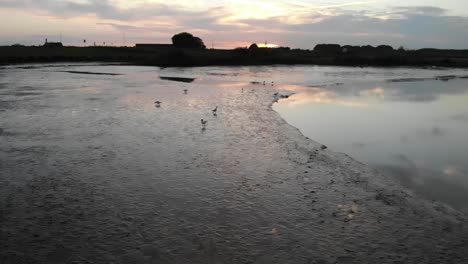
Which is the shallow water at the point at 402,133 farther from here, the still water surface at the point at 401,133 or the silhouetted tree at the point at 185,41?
the silhouetted tree at the point at 185,41

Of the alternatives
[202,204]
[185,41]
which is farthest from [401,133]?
[185,41]

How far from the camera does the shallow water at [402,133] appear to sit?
9.79m

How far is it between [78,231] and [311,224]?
3737 millimetres

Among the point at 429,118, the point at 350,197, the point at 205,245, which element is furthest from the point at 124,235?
the point at 429,118

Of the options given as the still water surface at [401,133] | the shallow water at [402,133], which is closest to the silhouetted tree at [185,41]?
the still water surface at [401,133]

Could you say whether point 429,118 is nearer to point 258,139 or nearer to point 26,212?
point 258,139

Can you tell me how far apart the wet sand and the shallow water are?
846mm

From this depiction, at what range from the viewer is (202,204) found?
7.82 meters

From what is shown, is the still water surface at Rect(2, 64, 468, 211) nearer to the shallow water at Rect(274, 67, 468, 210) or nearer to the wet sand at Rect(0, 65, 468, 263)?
the shallow water at Rect(274, 67, 468, 210)

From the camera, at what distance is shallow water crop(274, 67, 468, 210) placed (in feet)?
32.1

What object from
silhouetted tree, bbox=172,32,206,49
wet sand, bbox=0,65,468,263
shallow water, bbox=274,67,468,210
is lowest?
wet sand, bbox=0,65,468,263

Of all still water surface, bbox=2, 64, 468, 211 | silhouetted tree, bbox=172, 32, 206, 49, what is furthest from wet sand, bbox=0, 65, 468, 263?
silhouetted tree, bbox=172, 32, 206, 49

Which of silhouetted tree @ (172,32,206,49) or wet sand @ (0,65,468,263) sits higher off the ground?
silhouetted tree @ (172,32,206,49)

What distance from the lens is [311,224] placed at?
6.99 meters
